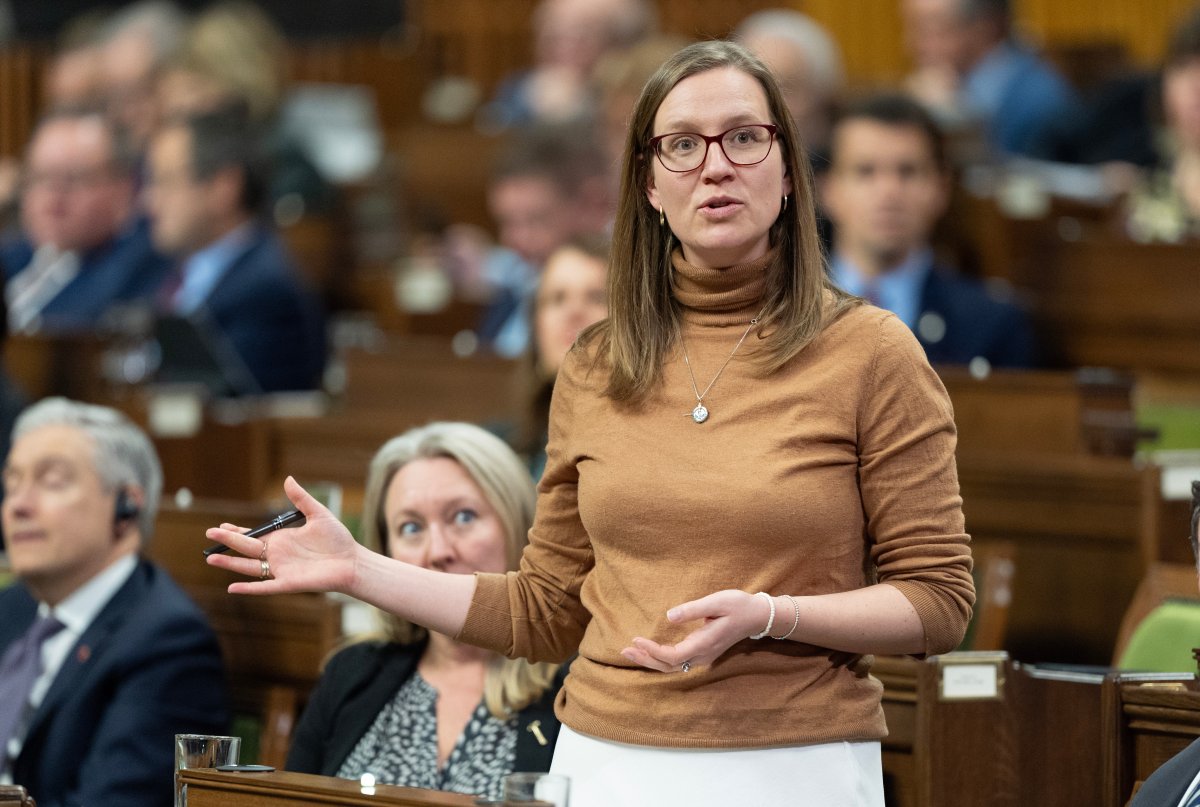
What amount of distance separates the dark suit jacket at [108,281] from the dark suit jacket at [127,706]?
2.80m

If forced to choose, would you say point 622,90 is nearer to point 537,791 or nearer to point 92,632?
point 92,632

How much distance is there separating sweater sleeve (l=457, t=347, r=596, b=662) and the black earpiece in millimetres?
1287

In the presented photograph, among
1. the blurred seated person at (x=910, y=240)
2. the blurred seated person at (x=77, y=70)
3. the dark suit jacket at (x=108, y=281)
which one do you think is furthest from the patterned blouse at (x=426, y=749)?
the blurred seated person at (x=77, y=70)

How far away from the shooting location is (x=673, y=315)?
181 cm

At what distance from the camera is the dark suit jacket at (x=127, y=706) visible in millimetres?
2721

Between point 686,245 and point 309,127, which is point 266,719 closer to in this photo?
point 686,245

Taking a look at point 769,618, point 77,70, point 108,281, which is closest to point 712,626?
point 769,618

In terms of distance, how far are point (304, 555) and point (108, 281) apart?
13.4 feet

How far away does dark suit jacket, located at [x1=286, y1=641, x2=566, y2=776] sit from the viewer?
2.49m

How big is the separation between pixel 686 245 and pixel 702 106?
14 cm

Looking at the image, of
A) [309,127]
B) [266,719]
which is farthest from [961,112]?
[266,719]

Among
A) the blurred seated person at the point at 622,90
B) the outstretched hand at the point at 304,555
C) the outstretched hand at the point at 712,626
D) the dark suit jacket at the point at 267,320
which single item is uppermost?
the blurred seated person at the point at 622,90

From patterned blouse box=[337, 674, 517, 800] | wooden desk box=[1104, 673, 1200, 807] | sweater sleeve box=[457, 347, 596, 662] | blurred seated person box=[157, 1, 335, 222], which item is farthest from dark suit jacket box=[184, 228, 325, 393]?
wooden desk box=[1104, 673, 1200, 807]

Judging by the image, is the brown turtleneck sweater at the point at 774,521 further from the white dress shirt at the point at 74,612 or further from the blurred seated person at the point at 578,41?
the blurred seated person at the point at 578,41
